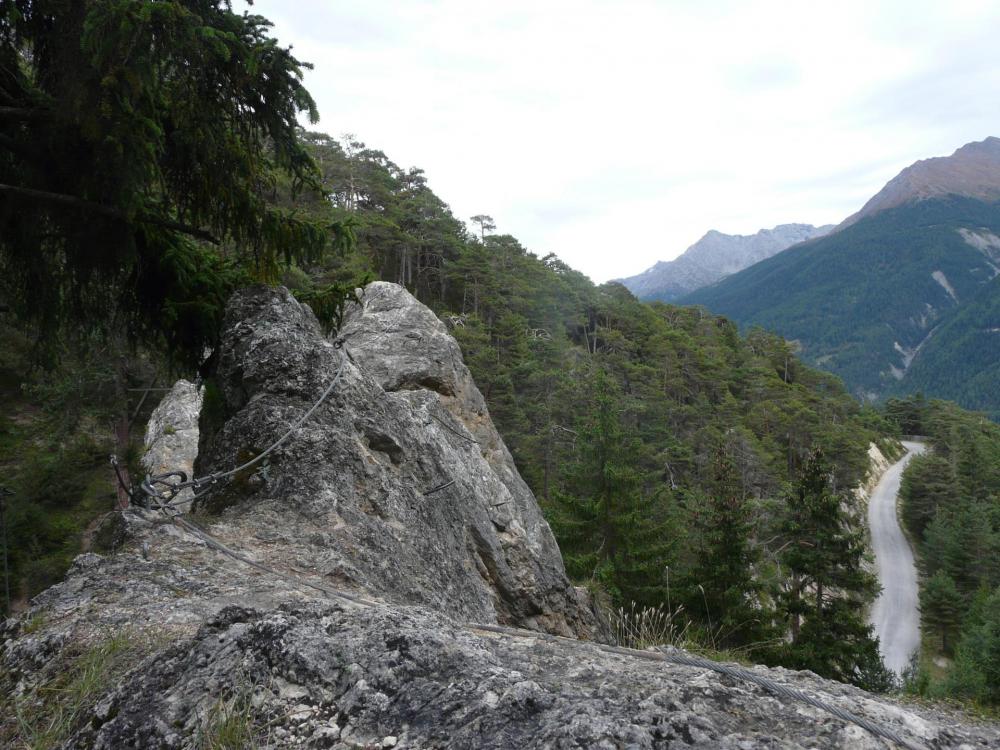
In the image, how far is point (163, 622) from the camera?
2727 millimetres

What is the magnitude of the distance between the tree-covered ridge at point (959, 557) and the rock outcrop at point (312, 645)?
9.51 m

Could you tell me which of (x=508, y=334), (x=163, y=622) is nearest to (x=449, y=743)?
(x=163, y=622)

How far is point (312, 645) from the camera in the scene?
221 centimetres

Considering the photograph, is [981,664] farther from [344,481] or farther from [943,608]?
[344,481]

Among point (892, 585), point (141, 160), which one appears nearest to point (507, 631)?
point (141, 160)

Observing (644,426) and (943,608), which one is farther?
(644,426)

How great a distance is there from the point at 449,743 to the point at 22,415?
2369cm

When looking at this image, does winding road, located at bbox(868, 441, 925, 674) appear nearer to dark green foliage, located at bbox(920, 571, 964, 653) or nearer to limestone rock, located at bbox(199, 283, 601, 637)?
dark green foliage, located at bbox(920, 571, 964, 653)

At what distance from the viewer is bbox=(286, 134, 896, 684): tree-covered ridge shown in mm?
16094

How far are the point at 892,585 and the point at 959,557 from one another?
4534 mm

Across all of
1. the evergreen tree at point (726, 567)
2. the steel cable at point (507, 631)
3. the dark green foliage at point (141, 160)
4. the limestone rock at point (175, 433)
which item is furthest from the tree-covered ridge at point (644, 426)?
the limestone rock at point (175, 433)

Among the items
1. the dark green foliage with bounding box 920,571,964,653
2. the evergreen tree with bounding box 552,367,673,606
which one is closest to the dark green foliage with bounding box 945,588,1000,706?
the evergreen tree with bounding box 552,367,673,606

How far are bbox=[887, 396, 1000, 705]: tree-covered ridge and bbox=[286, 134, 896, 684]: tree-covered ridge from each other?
10.8 feet

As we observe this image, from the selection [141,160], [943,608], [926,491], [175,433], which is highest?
[141,160]
